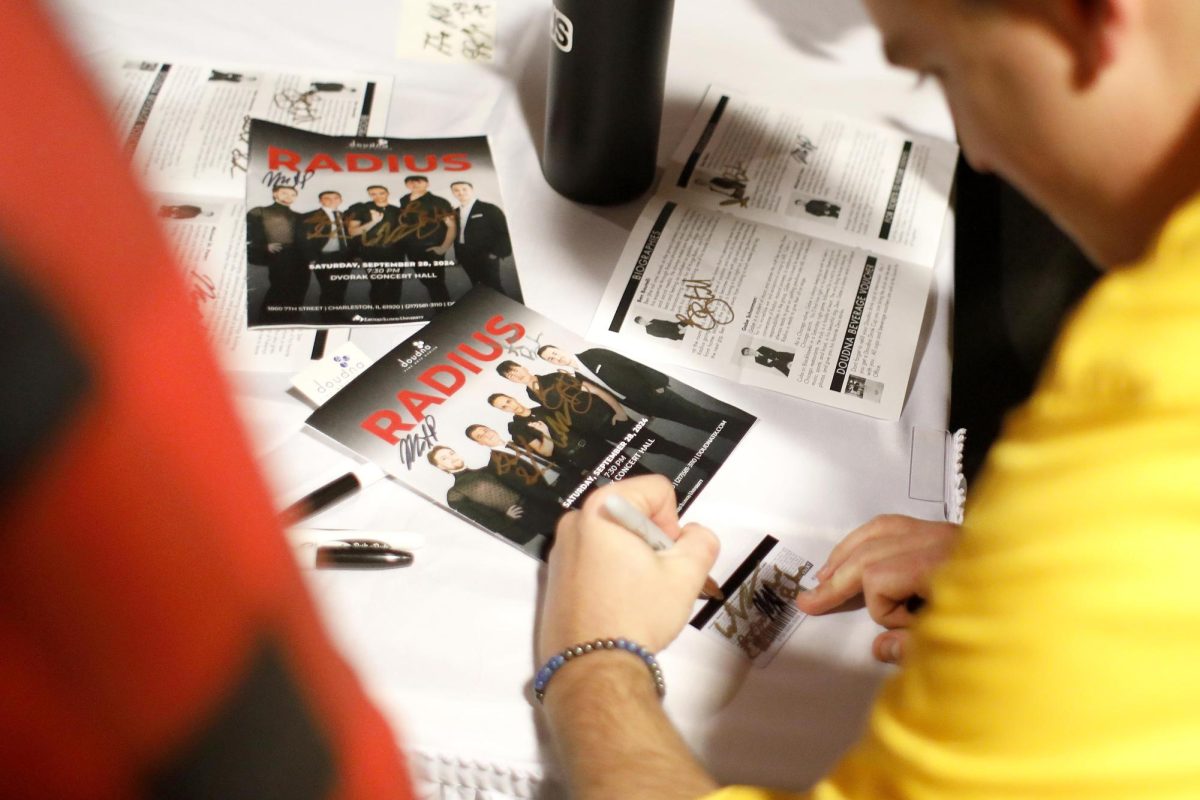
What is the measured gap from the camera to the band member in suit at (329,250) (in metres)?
0.77

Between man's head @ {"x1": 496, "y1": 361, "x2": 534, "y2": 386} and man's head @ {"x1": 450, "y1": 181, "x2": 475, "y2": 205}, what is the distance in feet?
0.62

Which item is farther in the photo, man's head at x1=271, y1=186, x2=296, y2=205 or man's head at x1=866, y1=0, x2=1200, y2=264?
man's head at x1=271, y1=186, x2=296, y2=205

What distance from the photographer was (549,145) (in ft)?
2.82

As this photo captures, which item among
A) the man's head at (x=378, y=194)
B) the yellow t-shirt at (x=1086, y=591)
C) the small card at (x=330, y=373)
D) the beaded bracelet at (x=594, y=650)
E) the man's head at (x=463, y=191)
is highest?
the yellow t-shirt at (x=1086, y=591)

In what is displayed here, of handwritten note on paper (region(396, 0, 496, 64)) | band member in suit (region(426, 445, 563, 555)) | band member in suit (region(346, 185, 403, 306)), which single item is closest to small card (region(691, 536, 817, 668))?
band member in suit (region(426, 445, 563, 555))

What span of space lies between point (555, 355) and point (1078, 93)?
0.43 metres

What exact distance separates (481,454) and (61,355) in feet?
1.91

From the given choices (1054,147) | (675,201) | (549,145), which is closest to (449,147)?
(549,145)

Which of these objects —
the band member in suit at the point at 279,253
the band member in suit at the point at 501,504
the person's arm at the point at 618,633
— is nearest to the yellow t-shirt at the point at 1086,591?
the person's arm at the point at 618,633

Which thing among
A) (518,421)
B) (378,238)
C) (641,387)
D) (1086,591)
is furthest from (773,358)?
(1086,591)

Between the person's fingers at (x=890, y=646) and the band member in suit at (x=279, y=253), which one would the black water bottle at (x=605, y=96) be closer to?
the band member in suit at (x=279, y=253)

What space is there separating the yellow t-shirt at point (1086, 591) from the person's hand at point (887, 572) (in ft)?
0.78

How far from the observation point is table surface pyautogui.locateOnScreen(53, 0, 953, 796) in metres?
0.58

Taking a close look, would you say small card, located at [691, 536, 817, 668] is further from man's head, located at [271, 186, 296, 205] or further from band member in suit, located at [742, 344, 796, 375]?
man's head, located at [271, 186, 296, 205]
